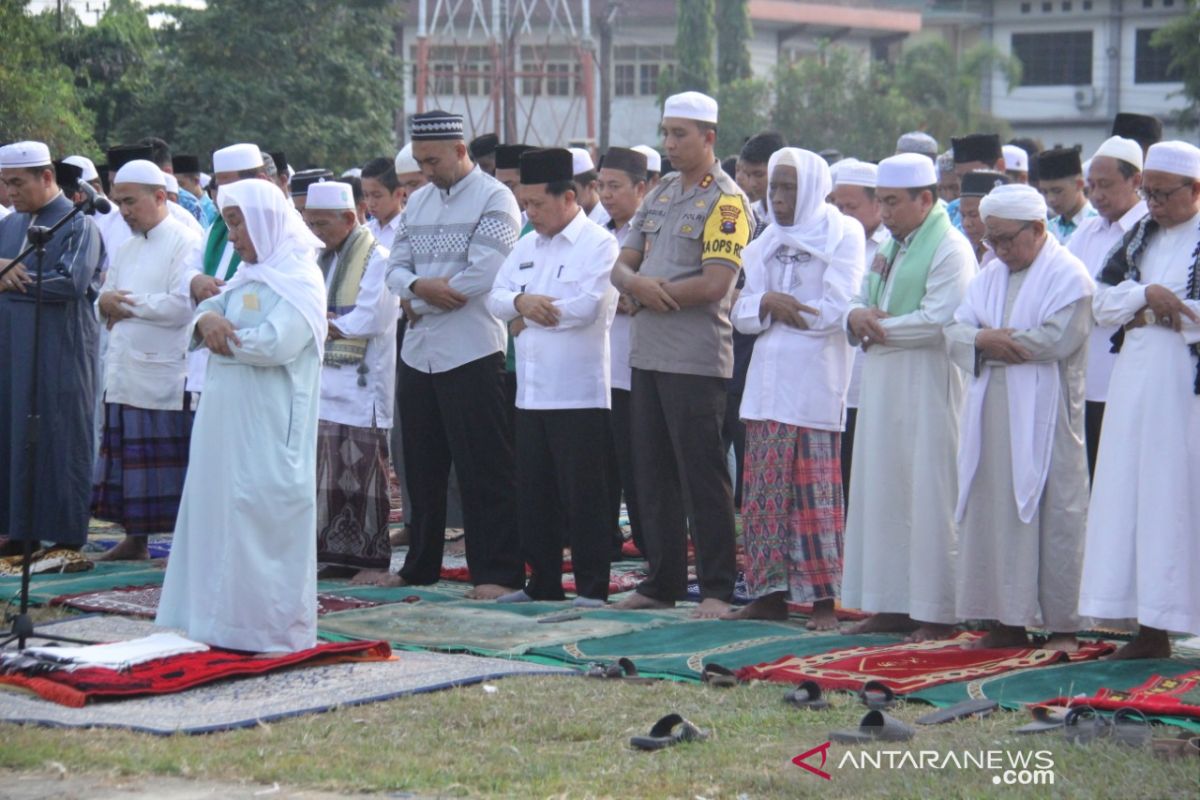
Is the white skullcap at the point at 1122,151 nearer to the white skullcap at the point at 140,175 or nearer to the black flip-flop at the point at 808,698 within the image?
the black flip-flop at the point at 808,698

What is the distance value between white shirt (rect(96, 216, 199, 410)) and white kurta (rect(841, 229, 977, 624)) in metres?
4.02

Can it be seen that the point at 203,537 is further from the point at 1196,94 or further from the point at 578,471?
the point at 1196,94

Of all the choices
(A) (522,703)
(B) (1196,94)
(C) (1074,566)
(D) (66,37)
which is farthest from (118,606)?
(B) (1196,94)

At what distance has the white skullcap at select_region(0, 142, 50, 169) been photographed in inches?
379

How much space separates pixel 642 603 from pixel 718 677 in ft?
5.90

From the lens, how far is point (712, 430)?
820cm

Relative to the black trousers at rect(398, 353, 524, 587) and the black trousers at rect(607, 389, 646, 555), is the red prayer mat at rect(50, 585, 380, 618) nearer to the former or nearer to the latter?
the black trousers at rect(398, 353, 524, 587)

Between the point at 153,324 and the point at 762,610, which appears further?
the point at 153,324

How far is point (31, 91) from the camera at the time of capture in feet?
64.5

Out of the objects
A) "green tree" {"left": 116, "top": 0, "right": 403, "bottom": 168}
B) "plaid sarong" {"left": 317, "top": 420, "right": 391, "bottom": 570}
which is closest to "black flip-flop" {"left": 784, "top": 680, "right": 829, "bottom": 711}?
"plaid sarong" {"left": 317, "top": 420, "right": 391, "bottom": 570}

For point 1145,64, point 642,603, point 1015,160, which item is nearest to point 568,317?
point 642,603

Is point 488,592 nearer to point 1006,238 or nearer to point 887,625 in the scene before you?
point 887,625

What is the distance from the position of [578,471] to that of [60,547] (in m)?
3.24

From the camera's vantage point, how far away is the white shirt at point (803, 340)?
7980 mm
